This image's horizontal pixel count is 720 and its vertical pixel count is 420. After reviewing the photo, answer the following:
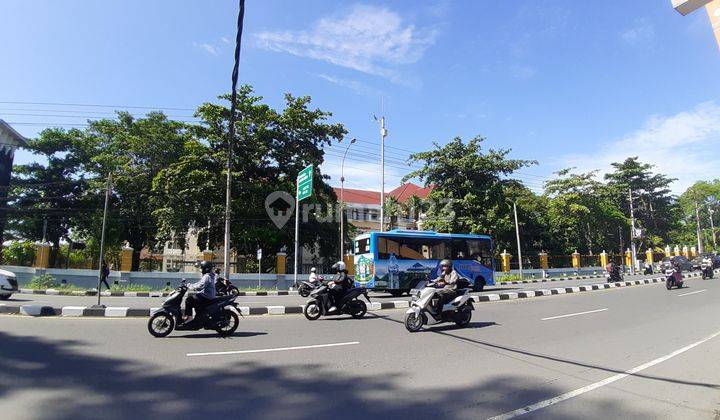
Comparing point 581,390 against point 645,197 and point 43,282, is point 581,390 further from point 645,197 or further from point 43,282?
point 645,197

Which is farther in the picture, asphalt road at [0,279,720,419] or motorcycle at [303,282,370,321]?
motorcycle at [303,282,370,321]

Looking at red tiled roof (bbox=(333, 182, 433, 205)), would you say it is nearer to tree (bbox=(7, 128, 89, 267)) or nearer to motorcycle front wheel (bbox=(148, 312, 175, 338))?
tree (bbox=(7, 128, 89, 267))

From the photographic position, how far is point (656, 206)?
2238 inches

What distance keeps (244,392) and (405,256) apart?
572 inches

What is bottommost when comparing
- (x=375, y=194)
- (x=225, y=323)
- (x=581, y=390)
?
(x=581, y=390)

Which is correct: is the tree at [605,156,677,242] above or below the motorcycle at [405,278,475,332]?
above

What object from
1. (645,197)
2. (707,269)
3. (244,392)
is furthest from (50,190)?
(645,197)

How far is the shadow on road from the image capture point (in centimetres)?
414

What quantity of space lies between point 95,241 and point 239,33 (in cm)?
3283

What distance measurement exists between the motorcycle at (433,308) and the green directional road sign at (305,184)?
14313mm

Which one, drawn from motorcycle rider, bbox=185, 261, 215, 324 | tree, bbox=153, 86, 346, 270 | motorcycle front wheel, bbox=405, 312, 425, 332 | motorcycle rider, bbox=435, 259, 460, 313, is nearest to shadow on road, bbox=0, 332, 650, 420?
motorcycle rider, bbox=185, 261, 215, 324

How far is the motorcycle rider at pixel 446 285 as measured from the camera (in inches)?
373

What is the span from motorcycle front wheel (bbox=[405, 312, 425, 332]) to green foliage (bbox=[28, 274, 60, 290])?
21.3 meters

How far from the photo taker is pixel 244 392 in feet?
15.5
